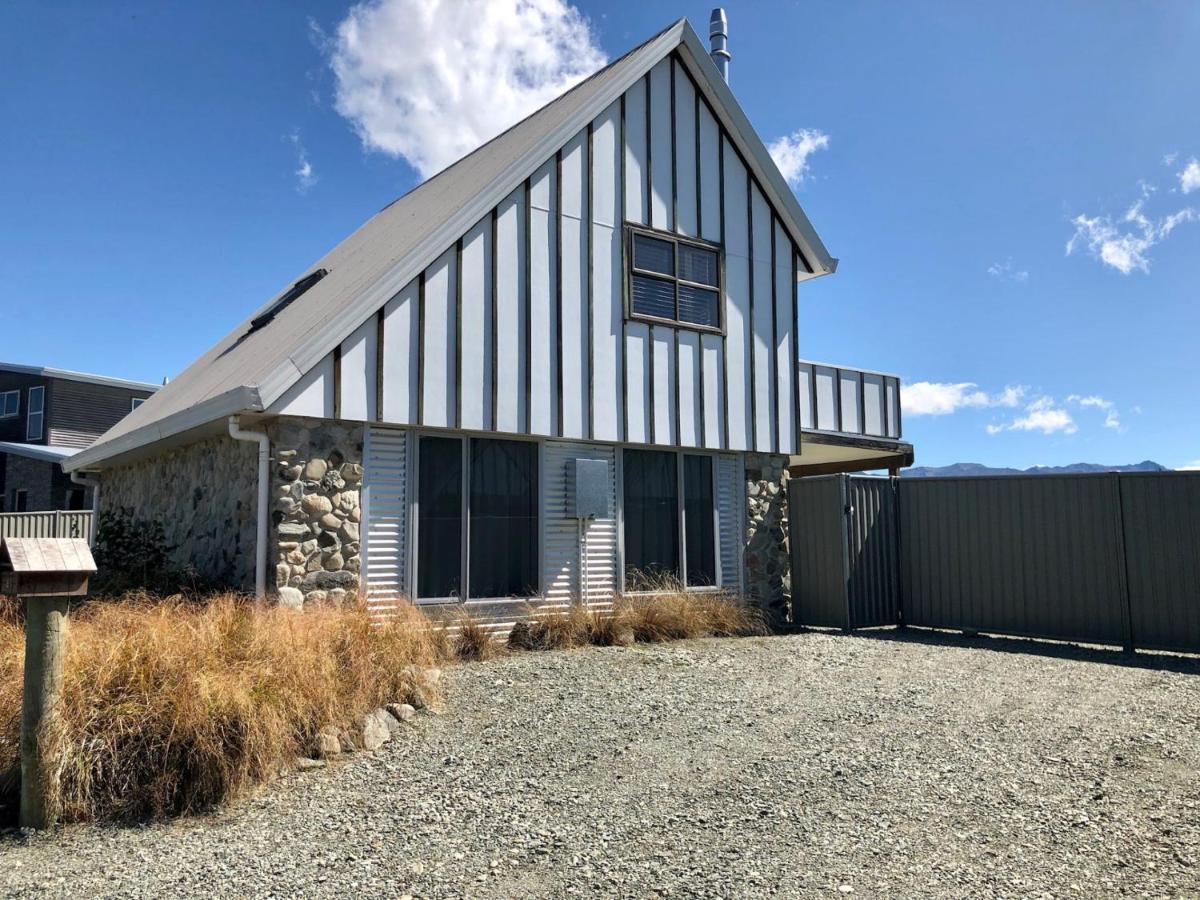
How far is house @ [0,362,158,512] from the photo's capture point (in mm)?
24672

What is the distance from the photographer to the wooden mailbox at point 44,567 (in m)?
4.10

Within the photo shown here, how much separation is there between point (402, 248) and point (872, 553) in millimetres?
7322

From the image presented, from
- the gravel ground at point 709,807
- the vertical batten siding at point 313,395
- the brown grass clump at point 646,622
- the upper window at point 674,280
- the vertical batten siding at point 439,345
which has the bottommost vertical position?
the gravel ground at point 709,807

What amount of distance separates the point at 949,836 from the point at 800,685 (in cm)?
339

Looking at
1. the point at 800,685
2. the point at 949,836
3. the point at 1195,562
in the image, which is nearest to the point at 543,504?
the point at 800,685

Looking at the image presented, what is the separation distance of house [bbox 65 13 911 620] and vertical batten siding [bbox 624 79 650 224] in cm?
4

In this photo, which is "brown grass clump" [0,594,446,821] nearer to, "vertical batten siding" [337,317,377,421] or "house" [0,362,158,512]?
"vertical batten siding" [337,317,377,421]

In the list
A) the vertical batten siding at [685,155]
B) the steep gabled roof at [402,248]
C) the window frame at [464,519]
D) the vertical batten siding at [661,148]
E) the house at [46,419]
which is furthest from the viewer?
the house at [46,419]

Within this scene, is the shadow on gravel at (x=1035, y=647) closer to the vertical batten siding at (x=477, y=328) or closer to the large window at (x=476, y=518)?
the large window at (x=476, y=518)

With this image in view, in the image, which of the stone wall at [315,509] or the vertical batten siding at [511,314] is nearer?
the stone wall at [315,509]

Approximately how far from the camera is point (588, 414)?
33.3ft

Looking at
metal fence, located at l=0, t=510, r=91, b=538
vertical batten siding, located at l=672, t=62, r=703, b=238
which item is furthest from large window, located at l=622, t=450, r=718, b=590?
metal fence, located at l=0, t=510, r=91, b=538

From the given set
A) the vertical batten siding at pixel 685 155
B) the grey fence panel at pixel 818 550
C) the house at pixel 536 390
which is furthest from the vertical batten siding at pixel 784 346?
the vertical batten siding at pixel 685 155

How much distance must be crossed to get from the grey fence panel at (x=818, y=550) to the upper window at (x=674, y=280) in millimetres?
2668
